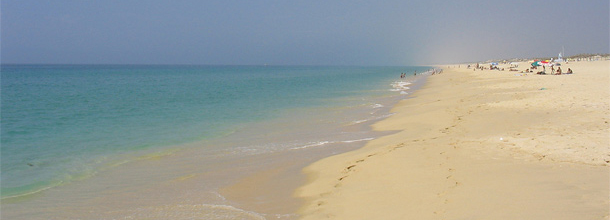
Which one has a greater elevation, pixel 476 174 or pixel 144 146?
pixel 476 174

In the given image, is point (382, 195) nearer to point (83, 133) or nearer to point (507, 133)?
point (507, 133)

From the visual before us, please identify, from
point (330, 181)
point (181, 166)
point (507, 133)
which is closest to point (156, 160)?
point (181, 166)

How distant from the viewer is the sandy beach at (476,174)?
5496 mm

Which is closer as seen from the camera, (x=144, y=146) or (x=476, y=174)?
(x=476, y=174)

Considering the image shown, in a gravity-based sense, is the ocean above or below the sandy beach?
below

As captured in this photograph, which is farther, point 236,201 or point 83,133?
point 83,133

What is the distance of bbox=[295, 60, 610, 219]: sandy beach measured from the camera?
18.0ft

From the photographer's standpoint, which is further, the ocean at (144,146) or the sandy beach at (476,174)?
the ocean at (144,146)

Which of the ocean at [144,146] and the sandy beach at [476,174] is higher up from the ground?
the sandy beach at [476,174]

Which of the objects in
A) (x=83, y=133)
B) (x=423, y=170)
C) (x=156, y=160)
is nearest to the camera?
(x=423, y=170)

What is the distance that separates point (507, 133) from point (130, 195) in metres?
9.42

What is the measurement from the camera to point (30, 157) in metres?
11.6

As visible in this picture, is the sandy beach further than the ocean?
No

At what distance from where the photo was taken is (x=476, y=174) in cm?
707
